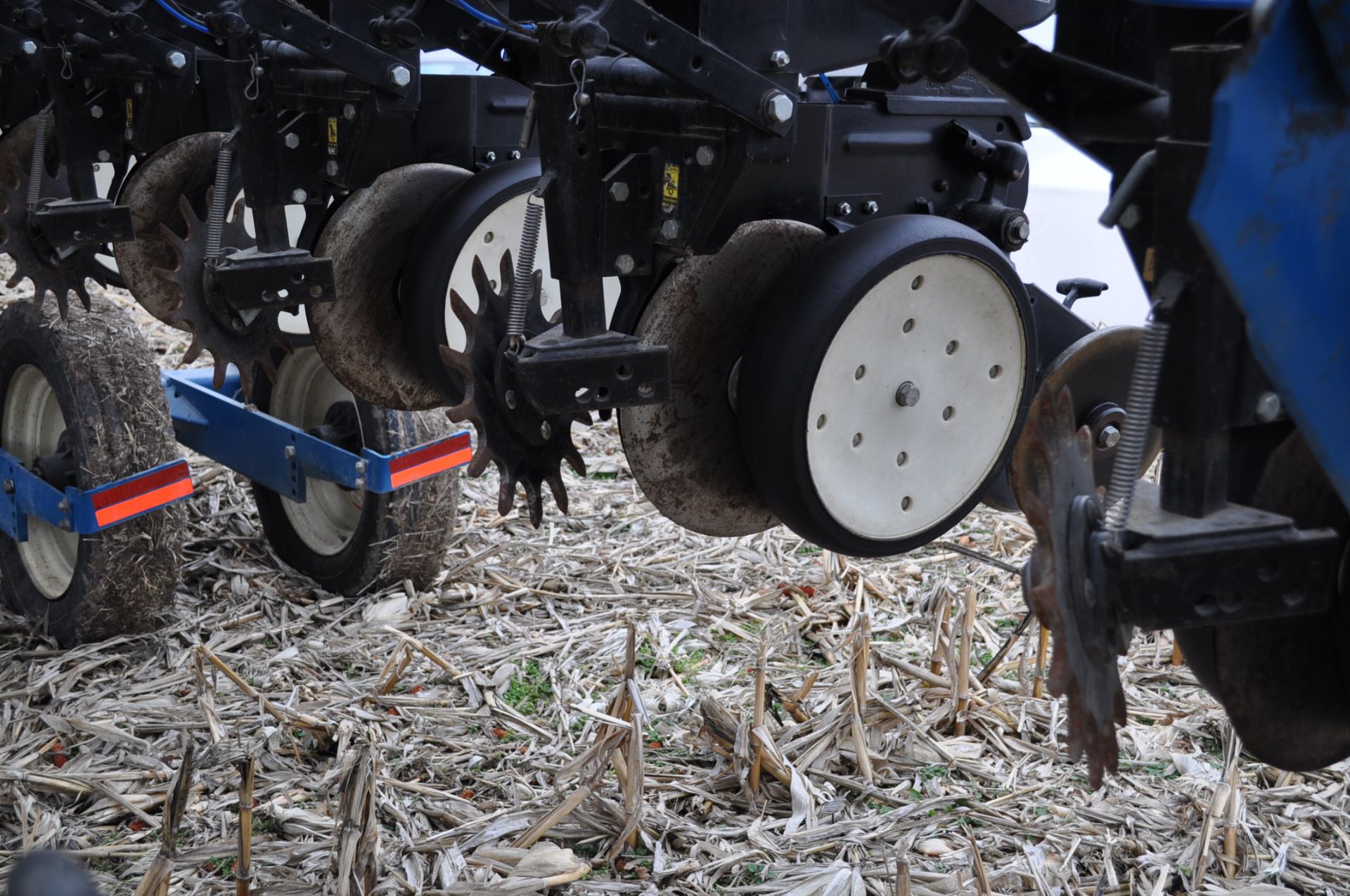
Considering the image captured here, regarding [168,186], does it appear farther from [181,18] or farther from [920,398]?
[920,398]

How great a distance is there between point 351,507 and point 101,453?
2.26 ft

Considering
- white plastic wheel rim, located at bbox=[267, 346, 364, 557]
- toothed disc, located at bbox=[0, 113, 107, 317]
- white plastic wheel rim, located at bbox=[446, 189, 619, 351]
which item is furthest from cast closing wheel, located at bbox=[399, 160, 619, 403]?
white plastic wheel rim, located at bbox=[267, 346, 364, 557]

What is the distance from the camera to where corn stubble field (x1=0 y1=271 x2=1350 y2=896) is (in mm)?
2219

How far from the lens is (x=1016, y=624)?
3162 millimetres

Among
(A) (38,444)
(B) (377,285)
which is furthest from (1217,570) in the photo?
(A) (38,444)

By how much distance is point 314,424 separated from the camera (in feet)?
11.8

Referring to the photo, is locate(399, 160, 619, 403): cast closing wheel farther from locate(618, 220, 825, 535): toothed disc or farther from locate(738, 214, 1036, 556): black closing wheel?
locate(738, 214, 1036, 556): black closing wheel

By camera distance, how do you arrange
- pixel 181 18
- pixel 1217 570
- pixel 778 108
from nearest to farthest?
pixel 1217 570, pixel 778 108, pixel 181 18

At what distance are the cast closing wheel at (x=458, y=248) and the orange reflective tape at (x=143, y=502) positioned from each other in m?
0.93

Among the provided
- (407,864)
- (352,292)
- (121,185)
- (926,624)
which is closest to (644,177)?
(352,292)

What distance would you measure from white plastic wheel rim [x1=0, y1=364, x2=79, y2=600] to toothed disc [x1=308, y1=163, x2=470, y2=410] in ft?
3.95

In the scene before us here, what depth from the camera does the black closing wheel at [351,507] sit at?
3229mm

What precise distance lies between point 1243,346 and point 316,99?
187cm

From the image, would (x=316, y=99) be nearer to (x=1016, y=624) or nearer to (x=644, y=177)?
(x=644, y=177)
